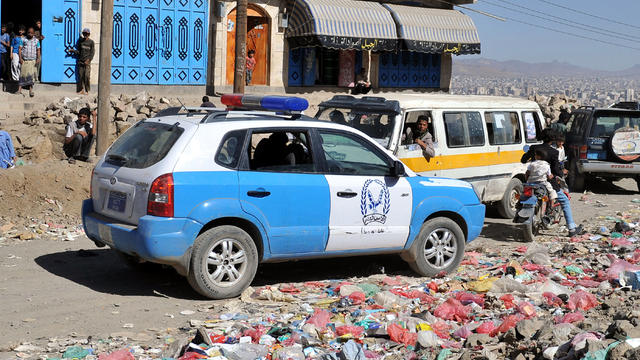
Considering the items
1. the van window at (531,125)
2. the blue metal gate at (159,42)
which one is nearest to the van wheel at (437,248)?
the van window at (531,125)

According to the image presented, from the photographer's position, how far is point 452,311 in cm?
755

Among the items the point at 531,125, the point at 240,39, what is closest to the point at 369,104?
the point at 531,125

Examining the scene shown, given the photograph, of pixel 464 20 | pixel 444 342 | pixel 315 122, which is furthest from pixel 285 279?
pixel 464 20

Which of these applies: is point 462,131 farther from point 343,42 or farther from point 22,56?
point 343,42

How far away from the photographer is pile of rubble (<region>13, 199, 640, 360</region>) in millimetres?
6266

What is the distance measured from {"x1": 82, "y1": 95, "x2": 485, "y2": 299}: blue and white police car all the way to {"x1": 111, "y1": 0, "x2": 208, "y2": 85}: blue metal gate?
591 inches

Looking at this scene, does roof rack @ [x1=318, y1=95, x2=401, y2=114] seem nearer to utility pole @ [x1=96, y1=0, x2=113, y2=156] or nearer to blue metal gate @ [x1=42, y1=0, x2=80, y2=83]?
utility pole @ [x1=96, y1=0, x2=113, y2=156]

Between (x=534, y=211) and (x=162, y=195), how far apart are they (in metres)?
6.65

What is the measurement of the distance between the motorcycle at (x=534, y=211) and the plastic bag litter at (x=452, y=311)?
4.89m

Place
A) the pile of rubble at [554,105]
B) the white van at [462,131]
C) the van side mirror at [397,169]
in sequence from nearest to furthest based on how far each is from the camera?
the van side mirror at [397,169], the white van at [462,131], the pile of rubble at [554,105]

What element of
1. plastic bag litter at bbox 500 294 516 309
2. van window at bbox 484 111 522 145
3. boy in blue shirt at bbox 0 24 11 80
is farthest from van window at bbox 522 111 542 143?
boy in blue shirt at bbox 0 24 11 80

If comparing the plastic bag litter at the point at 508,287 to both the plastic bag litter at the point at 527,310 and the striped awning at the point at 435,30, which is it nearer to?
the plastic bag litter at the point at 527,310

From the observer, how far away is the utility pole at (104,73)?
51.2 ft

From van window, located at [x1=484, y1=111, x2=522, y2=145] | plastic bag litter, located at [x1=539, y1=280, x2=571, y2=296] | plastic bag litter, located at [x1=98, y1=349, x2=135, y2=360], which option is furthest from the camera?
van window, located at [x1=484, y1=111, x2=522, y2=145]
